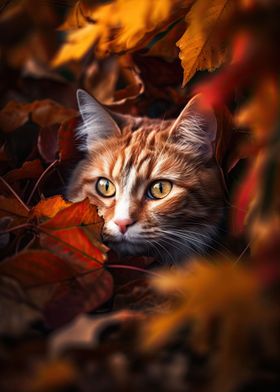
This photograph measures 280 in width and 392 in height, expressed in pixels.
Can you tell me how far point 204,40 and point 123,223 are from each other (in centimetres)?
45

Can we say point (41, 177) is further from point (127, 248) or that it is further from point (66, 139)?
point (127, 248)

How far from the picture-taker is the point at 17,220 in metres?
1.03

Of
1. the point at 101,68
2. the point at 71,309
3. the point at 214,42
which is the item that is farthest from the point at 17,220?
the point at 101,68

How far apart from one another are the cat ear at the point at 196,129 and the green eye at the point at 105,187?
0.21 metres

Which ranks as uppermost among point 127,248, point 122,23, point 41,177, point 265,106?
point 265,106

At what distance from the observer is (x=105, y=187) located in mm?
1346

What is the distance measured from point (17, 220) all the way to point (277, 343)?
0.62 m

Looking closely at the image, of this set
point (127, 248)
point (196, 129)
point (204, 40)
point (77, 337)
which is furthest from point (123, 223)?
point (77, 337)

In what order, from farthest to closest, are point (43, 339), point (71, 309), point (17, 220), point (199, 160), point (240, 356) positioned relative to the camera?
point (199, 160)
point (17, 220)
point (71, 309)
point (43, 339)
point (240, 356)

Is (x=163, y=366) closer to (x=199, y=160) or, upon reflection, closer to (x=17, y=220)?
(x=17, y=220)

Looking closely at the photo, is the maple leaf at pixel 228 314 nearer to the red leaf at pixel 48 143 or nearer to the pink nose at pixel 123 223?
the pink nose at pixel 123 223

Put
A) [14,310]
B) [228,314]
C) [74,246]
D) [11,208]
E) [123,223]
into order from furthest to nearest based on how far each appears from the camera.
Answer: [123,223], [11,208], [74,246], [14,310], [228,314]

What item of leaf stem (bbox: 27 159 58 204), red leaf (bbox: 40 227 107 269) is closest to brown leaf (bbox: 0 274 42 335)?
red leaf (bbox: 40 227 107 269)

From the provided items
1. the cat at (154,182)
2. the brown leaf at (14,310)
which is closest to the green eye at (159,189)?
the cat at (154,182)
